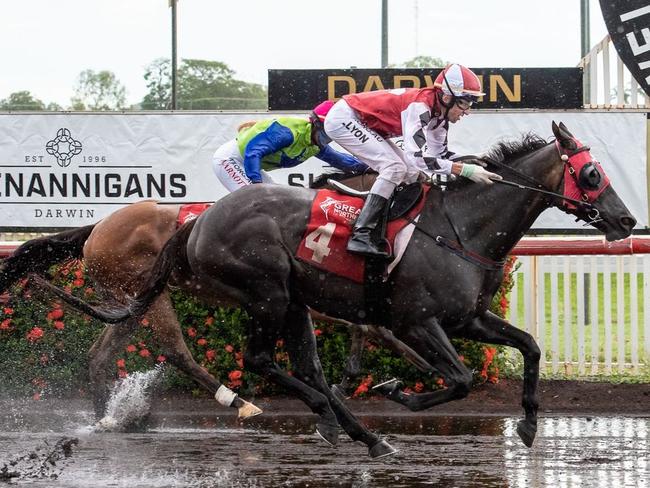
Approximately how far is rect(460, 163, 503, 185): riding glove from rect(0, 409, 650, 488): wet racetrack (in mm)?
1469

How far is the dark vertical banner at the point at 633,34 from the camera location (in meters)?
9.95

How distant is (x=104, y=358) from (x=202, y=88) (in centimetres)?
565

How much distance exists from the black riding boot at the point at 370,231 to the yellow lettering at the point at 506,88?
4.23 metres

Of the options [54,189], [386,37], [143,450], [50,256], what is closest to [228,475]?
[143,450]

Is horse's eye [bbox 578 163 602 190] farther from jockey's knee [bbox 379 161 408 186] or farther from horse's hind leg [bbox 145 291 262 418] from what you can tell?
horse's hind leg [bbox 145 291 262 418]

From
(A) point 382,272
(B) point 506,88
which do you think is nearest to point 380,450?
(A) point 382,272

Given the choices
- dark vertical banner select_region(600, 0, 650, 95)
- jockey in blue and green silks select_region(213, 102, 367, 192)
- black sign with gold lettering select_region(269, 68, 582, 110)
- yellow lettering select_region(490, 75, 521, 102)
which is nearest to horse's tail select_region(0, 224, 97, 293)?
jockey in blue and green silks select_region(213, 102, 367, 192)

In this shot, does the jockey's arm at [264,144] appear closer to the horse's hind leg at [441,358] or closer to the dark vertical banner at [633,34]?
the horse's hind leg at [441,358]

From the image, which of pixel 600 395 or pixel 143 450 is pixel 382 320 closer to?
pixel 143 450

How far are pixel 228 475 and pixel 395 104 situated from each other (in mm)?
2197

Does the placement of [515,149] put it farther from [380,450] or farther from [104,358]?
[104,358]

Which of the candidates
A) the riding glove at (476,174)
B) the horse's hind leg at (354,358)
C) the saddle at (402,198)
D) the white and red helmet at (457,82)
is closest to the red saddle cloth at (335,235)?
the saddle at (402,198)

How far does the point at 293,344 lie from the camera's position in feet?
21.8

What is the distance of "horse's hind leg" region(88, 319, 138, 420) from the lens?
7551mm
